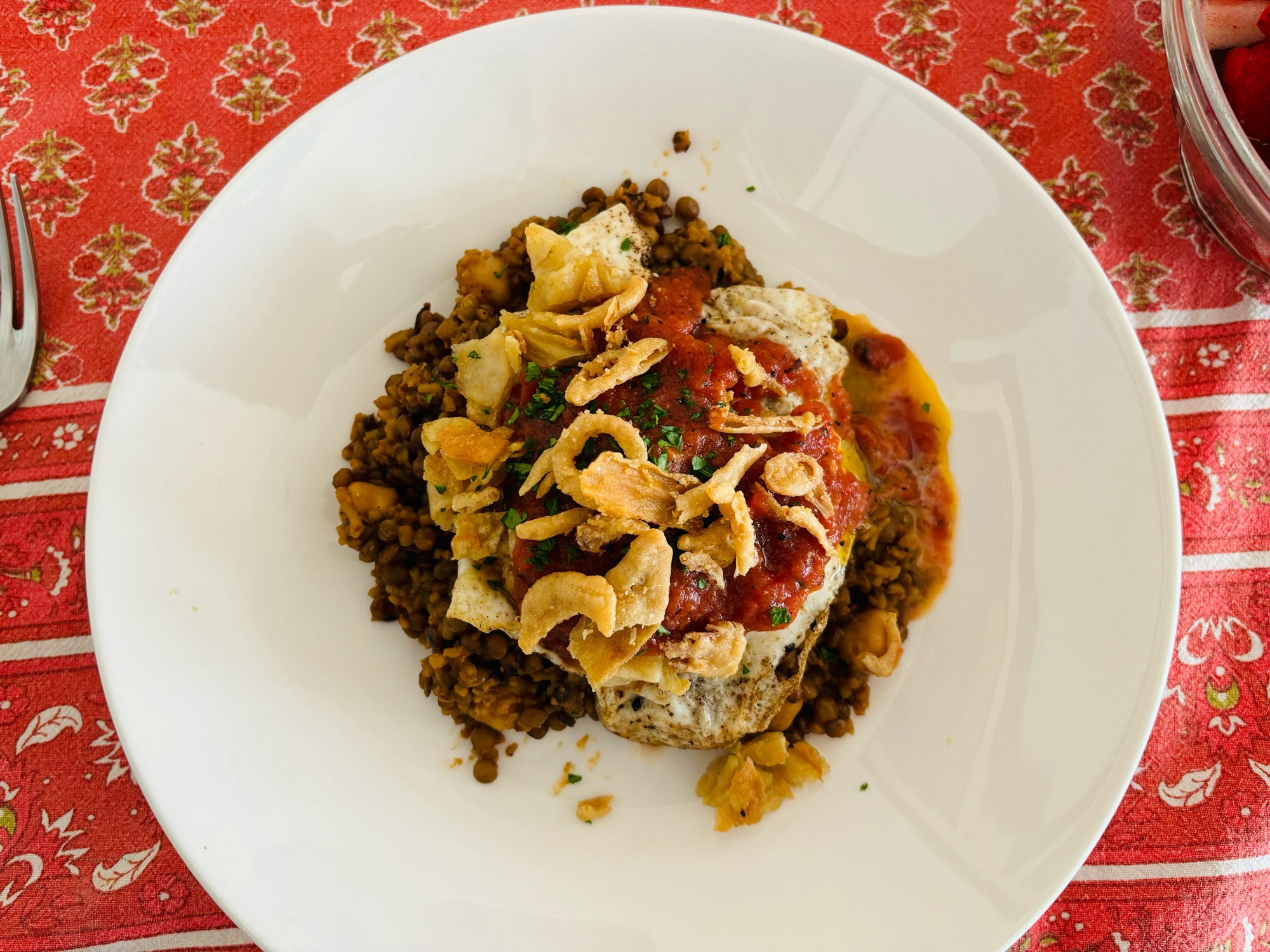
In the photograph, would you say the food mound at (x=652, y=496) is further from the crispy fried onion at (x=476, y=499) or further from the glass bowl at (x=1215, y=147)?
the glass bowl at (x=1215, y=147)

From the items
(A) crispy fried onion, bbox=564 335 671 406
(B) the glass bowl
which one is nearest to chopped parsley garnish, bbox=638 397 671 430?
(A) crispy fried onion, bbox=564 335 671 406

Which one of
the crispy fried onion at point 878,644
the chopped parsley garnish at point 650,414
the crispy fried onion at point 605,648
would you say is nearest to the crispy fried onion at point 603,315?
the chopped parsley garnish at point 650,414

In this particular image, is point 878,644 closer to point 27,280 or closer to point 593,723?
→ point 593,723

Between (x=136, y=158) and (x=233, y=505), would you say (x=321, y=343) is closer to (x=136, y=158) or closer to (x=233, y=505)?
(x=233, y=505)

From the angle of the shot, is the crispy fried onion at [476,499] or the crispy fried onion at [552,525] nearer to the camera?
the crispy fried onion at [552,525]

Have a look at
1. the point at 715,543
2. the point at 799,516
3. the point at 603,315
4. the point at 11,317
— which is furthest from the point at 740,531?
the point at 11,317

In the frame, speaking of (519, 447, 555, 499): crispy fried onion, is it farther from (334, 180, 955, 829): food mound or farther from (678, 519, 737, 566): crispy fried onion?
(678, 519, 737, 566): crispy fried onion

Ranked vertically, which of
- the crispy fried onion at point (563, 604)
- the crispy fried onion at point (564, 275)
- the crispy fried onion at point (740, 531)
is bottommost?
the crispy fried onion at point (563, 604)
